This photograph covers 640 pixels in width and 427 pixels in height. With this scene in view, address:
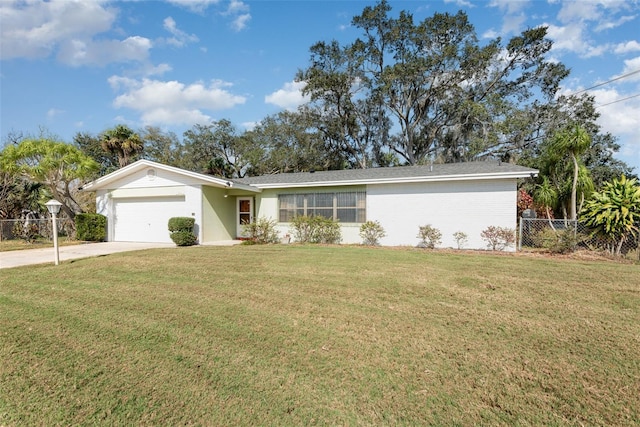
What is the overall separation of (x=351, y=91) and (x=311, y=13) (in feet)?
47.0

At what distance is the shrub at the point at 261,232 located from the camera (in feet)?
43.0

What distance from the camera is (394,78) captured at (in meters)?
24.0

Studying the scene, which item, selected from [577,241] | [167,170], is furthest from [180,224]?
[577,241]

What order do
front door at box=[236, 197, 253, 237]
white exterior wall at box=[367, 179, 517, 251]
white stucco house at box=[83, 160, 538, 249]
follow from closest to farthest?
white exterior wall at box=[367, 179, 517, 251]
white stucco house at box=[83, 160, 538, 249]
front door at box=[236, 197, 253, 237]

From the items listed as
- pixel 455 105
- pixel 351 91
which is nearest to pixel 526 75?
pixel 455 105

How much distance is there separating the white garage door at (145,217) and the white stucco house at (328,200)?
5cm

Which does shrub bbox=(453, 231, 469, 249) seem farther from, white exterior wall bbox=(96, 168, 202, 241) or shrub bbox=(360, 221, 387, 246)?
white exterior wall bbox=(96, 168, 202, 241)

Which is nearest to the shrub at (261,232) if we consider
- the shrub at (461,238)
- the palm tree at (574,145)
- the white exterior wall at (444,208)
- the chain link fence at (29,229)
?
the white exterior wall at (444,208)

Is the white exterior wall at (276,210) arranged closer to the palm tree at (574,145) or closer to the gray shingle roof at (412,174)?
the gray shingle roof at (412,174)

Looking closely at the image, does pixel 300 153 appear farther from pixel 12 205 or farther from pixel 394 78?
pixel 12 205

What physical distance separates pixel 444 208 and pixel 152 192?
1258 cm

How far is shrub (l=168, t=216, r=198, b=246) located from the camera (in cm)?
1184

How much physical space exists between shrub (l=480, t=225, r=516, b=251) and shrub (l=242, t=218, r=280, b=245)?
8.33 m

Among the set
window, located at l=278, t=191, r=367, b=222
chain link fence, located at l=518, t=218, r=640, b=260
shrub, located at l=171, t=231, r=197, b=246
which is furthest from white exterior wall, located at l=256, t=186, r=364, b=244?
chain link fence, located at l=518, t=218, r=640, b=260
